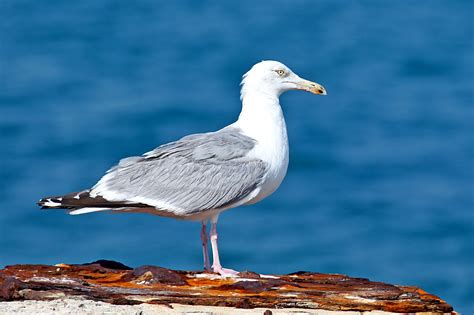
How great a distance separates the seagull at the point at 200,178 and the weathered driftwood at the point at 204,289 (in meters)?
0.54

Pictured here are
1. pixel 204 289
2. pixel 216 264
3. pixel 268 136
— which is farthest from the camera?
pixel 268 136

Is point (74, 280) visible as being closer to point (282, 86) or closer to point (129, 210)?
point (129, 210)

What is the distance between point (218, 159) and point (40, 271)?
1.43 m

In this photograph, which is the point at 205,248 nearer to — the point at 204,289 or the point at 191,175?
the point at 191,175

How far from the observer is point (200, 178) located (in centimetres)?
614

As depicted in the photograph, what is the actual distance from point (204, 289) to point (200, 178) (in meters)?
1.24

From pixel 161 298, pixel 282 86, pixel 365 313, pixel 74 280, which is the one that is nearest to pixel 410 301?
pixel 365 313

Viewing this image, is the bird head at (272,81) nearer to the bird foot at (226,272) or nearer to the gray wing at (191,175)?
the gray wing at (191,175)

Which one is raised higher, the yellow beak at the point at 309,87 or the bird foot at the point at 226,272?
the yellow beak at the point at 309,87

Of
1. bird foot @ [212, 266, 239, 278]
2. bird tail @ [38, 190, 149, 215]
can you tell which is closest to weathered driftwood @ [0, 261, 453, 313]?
bird foot @ [212, 266, 239, 278]

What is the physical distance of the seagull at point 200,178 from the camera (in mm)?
5965

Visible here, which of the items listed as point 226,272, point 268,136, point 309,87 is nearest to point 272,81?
point 309,87

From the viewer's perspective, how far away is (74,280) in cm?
496

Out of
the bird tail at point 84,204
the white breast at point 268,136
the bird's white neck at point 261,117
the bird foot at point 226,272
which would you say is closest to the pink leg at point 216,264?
the bird foot at point 226,272
